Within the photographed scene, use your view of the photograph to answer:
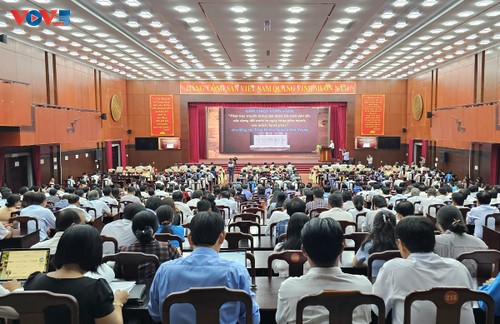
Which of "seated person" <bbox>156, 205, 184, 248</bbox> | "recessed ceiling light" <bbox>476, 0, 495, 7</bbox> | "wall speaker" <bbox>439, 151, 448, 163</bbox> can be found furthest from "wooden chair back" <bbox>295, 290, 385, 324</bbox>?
"wall speaker" <bbox>439, 151, 448, 163</bbox>

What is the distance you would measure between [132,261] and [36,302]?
1.07 meters

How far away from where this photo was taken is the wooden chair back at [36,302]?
→ 2033 millimetres

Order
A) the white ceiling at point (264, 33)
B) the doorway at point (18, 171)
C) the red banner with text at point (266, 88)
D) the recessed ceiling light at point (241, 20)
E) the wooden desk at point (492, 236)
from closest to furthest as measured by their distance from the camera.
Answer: the wooden desk at point (492, 236), the white ceiling at point (264, 33), the recessed ceiling light at point (241, 20), the doorway at point (18, 171), the red banner with text at point (266, 88)

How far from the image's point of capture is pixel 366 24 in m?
11.6

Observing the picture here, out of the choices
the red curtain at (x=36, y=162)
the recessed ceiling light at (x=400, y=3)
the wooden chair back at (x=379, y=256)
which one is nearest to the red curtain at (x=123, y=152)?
the red curtain at (x=36, y=162)

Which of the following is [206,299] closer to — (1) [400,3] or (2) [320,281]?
(2) [320,281]

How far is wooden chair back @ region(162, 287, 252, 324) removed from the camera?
2.09m

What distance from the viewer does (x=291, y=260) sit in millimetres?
3166

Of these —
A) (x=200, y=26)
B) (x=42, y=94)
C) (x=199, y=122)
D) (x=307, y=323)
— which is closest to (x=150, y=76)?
(x=199, y=122)

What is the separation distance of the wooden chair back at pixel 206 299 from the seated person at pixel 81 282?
1.02 ft

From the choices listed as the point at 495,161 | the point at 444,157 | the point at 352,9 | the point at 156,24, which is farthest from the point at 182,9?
the point at 444,157

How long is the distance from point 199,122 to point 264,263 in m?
23.5

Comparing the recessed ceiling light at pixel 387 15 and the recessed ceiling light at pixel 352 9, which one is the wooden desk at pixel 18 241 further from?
the recessed ceiling light at pixel 387 15

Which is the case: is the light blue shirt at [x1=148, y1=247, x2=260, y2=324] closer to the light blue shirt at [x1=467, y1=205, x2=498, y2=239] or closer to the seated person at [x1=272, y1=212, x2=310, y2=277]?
the seated person at [x1=272, y1=212, x2=310, y2=277]
